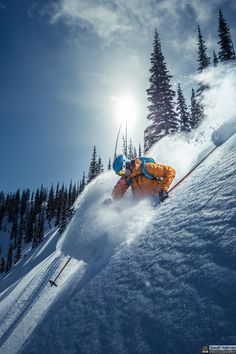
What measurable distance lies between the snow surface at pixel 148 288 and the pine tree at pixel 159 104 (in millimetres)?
19987

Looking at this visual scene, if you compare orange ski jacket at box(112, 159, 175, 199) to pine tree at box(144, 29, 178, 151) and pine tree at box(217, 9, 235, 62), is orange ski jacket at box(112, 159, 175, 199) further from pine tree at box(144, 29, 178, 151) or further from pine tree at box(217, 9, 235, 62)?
pine tree at box(217, 9, 235, 62)

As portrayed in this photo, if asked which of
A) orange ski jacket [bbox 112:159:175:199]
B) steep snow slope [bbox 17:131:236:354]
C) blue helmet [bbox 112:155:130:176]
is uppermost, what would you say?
blue helmet [bbox 112:155:130:176]

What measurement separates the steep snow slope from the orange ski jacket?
1804mm

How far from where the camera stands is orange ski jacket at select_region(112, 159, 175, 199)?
5.66m

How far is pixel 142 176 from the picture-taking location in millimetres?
6176

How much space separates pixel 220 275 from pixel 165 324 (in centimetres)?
56

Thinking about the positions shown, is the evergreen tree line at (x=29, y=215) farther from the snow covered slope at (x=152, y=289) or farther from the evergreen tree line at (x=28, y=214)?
the snow covered slope at (x=152, y=289)

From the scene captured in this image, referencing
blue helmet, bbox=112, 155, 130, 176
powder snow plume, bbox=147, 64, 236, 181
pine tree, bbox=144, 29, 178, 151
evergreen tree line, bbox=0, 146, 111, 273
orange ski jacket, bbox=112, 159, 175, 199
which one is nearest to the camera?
orange ski jacket, bbox=112, 159, 175, 199

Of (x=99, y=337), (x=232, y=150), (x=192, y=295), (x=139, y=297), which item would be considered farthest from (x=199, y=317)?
(x=232, y=150)

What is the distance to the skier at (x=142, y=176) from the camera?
5.67 meters

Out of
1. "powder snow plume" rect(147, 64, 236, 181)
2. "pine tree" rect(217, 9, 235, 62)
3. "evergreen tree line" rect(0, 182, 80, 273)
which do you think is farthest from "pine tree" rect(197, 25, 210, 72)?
"evergreen tree line" rect(0, 182, 80, 273)

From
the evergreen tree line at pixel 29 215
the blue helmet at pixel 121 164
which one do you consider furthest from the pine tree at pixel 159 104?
the evergreen tree line at pixel 29 215

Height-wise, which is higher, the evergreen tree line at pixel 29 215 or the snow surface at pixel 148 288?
the evergreen tree line at pixel 29 215

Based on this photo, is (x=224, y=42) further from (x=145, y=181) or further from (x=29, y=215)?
(x=29, y=215)
